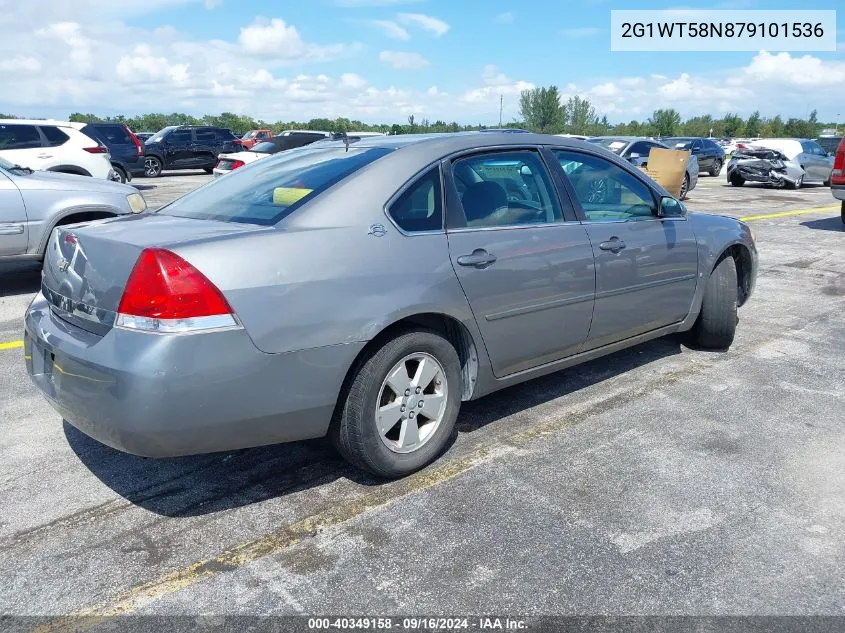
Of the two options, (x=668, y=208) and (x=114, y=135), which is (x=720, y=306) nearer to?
(x=668, y=208)

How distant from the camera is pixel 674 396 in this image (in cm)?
452

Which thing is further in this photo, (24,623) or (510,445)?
(510,445)

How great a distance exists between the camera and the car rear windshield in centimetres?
334

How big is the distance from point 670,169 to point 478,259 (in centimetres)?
1223

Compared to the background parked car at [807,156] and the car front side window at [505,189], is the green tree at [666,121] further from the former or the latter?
the car front side window at [505,189]

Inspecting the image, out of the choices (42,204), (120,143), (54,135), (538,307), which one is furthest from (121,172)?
(538,307)

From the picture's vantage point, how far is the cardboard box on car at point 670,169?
47.5 ft

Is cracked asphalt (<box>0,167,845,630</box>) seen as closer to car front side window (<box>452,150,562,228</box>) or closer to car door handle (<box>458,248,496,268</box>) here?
car door handle (<box>458,248,496,268</box>)

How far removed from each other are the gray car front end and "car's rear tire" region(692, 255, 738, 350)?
2.03 metres

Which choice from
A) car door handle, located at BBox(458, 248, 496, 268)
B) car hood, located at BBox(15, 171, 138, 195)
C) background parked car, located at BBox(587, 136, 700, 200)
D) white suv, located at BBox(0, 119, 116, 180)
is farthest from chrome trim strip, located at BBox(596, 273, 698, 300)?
background parked car, located at BBox(587, 136, 700, 200)

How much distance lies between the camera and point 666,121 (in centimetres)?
8588

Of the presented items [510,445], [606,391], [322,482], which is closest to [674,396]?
[606,391]

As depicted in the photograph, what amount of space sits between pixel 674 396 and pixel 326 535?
98.1 inches

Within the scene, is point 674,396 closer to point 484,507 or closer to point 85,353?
point 484,507
